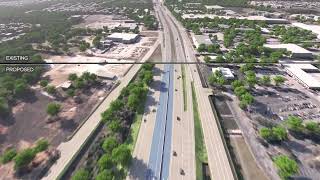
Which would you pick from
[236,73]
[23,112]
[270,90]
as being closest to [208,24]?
[236,73]

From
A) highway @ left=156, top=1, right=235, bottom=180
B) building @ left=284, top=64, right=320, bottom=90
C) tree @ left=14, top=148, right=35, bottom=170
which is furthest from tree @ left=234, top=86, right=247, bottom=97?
tree @ left=14, top=148, right=35, bottom=170

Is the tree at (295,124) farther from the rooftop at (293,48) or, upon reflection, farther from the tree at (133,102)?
the rooftop at (293,48)

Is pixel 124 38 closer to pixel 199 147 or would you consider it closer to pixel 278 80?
pixel 278 80

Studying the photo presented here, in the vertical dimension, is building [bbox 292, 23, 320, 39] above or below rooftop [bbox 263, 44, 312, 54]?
above

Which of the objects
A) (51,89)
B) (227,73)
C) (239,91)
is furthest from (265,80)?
(51,89)

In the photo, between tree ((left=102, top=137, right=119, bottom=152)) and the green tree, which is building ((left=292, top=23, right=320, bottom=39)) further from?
the green tree
